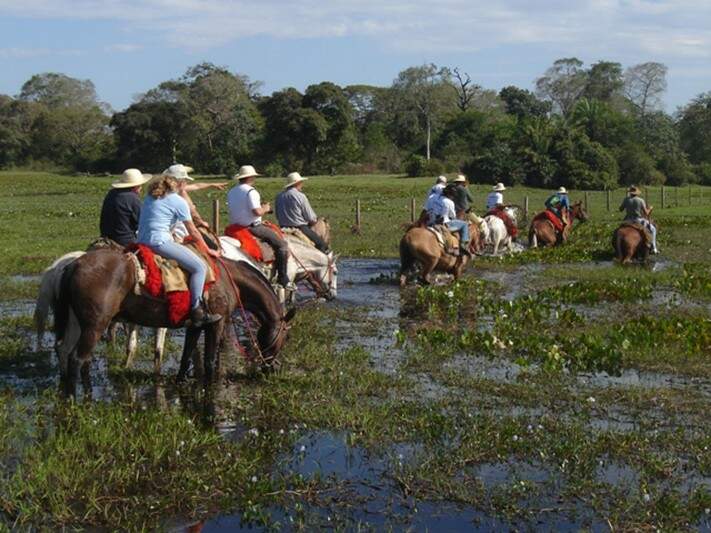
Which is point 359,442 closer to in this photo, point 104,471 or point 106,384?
point 104,471

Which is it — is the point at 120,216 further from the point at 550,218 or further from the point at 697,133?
the point at 697,133

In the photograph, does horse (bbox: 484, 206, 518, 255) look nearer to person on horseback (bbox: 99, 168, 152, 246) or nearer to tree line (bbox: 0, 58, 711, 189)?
person on horseback (bbox: 99, 168, 152, 246)

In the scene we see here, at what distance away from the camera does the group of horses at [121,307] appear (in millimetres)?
9320

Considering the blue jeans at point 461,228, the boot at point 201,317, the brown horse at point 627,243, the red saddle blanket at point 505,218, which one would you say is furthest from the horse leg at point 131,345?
the red saddle blanket at point 505,218

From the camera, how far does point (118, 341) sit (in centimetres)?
1266

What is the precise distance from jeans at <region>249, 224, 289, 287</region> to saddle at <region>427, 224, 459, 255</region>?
15.9 ft

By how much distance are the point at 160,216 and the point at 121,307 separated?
1.08m

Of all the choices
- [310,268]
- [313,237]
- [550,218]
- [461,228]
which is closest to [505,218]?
[550,218]

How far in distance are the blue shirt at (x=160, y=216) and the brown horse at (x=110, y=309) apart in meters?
0.45

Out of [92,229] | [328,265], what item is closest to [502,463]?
[328,265]

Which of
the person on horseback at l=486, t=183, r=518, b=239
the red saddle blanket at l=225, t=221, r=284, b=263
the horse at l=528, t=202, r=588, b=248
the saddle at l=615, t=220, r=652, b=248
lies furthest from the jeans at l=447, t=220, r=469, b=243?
the horse at l=528, t=202, r=588, b=248

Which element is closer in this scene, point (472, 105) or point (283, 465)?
point (283, 465)

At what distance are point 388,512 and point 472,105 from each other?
3663 inches

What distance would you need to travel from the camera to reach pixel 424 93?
287 feet
